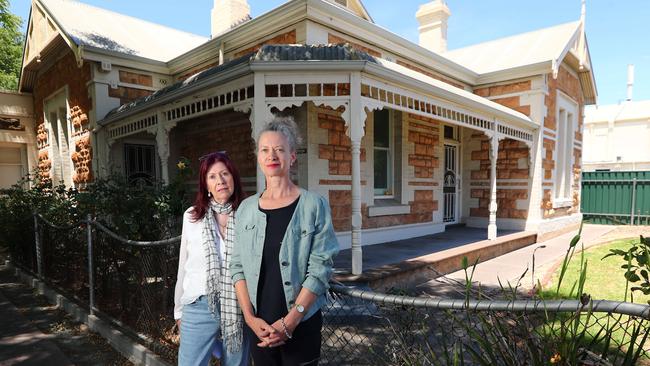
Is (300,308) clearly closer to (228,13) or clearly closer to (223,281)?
(223,281)

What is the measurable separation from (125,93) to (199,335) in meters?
8.84

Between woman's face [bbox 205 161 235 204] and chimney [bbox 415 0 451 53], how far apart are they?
12.9 meters

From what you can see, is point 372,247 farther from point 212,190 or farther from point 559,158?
point 559,158

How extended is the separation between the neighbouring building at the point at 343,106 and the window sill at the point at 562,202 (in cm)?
7

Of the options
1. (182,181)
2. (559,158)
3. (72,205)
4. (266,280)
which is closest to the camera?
(266,280)

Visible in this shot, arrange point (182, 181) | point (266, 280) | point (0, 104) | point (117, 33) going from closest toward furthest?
1. point (266, 280)
2. point (182, 181)
3. point (117, 33)
4. point (0, 104)

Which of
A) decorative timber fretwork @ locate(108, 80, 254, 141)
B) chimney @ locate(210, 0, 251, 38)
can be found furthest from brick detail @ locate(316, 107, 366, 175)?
chimney @ locate(210, 0, 251, 38)

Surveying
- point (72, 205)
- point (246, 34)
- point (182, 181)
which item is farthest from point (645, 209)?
point (72, 205)

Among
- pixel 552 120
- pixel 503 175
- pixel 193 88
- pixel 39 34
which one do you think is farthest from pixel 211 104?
pixel 552 120

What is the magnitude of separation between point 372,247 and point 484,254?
7.92 ft

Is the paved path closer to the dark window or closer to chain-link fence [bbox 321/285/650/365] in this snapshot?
chain-link fence [bbox 321/285/650/365]

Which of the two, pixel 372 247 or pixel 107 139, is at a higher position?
pixel 107 139

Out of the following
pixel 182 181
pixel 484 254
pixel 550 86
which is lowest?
pixel 484 254

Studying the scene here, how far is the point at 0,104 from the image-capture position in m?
12.8
